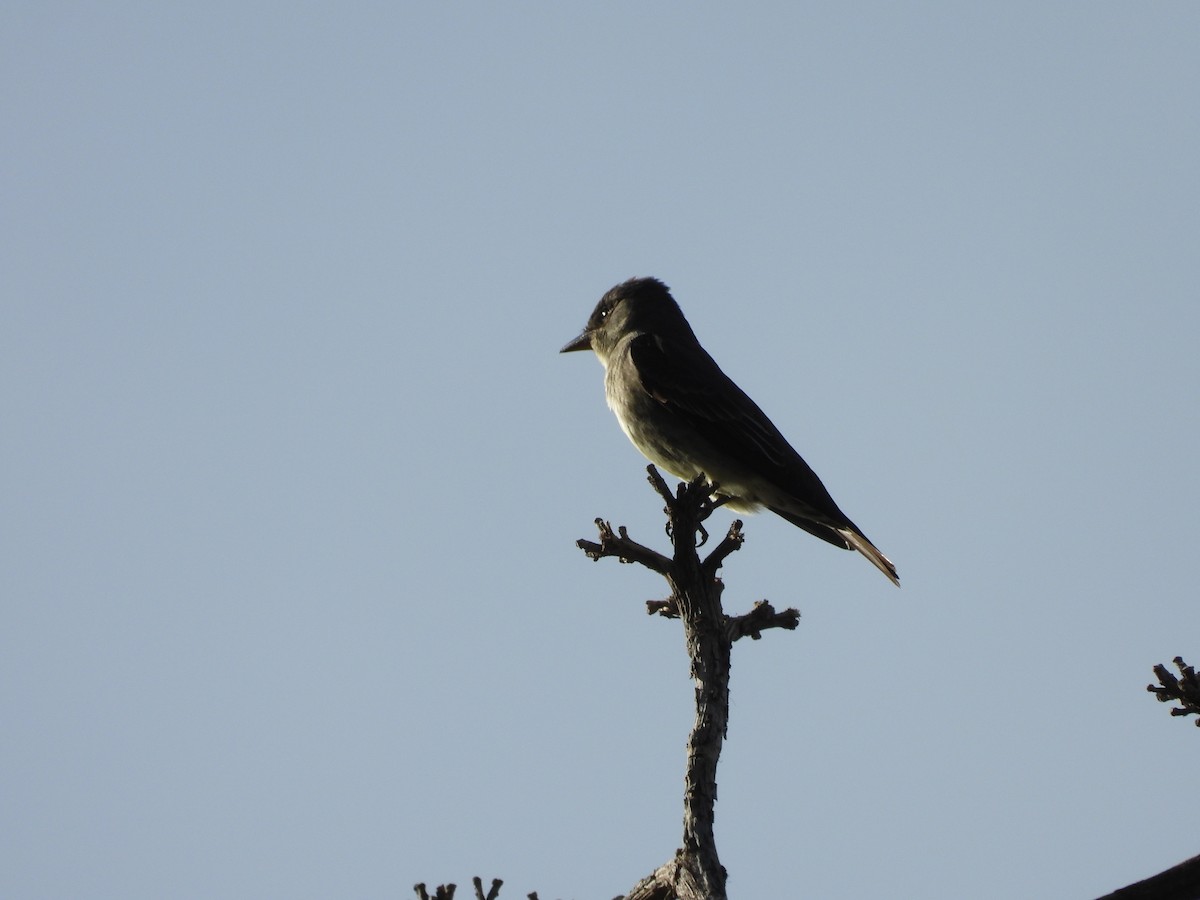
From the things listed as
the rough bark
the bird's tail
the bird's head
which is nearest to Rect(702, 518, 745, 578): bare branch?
the rough bark

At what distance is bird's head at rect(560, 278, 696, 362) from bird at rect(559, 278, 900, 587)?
0.65 m

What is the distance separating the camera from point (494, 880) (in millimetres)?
4422

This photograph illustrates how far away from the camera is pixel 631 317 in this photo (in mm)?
10445

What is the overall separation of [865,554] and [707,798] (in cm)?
363

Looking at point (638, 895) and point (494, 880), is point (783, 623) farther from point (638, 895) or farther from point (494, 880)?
point (494, 880)

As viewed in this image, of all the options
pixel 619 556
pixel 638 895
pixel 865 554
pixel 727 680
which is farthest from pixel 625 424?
pixel 638 895

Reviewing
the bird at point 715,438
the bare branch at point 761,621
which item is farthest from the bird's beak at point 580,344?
the bare branch at point 761,621

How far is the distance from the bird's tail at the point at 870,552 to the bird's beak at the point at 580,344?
10.3ft

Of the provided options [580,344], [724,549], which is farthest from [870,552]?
[580,344]

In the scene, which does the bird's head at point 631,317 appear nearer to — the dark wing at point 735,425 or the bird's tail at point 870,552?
the dark wing at point 735,425

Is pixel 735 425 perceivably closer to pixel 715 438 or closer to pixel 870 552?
pixel 715 438

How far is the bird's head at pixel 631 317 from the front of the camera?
10.4 meters

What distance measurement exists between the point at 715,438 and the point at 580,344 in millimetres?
2473

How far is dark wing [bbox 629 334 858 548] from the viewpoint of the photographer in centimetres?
851
